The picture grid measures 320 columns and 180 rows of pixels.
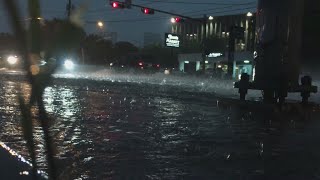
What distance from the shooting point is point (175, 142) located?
10.8 metres

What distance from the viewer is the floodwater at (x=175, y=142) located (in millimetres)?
7914

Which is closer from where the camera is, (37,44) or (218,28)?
(37,44)

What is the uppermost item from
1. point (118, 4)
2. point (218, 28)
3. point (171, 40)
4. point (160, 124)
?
point (218, 28)

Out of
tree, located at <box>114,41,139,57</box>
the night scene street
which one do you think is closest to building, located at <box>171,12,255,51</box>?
tree, located at <box>114,41,139,57</box>

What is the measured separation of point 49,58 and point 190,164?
5427 millimetres

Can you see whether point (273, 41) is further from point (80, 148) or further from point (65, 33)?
point (65, 33)

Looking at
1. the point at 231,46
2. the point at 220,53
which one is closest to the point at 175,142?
the point at 231,46

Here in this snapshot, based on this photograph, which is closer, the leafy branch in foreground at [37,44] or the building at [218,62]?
the leafy branch in foreground at [37,44]

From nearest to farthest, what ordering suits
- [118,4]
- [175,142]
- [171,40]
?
[175,142] → [118,4] → [171,40]

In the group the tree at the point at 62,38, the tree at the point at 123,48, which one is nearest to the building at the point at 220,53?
the tree at the point at 123,48

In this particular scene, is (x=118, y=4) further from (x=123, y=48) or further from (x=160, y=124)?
(x=123, y=48)

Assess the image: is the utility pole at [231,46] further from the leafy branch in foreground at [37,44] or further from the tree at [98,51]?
the tree at [98,51]

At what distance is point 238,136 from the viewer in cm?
1209

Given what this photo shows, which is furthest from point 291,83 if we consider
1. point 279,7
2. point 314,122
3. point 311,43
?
point 311,43
